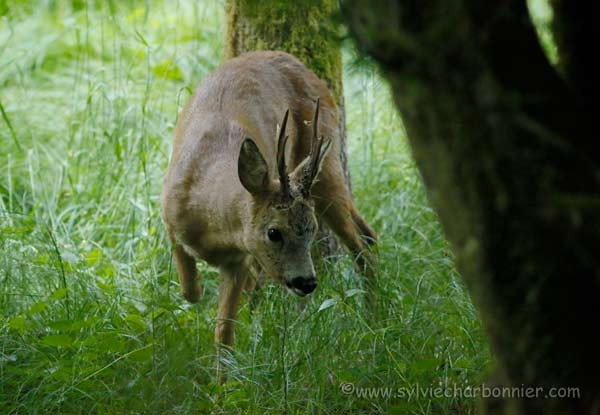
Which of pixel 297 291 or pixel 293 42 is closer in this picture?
pixel 297 291

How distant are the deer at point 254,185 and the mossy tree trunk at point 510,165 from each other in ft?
5.80

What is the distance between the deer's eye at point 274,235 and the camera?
4531 millimetres

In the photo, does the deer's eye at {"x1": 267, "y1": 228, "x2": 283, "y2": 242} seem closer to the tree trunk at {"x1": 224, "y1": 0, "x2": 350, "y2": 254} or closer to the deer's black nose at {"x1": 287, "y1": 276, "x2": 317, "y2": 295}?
the deer's black nose at {"x1": 287, "y1": 276, "x2": 317, "y2": 295}

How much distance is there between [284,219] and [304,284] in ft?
1.02

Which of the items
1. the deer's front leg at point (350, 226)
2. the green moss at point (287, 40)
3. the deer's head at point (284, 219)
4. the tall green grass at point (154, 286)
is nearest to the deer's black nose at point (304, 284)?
the deer's head at point (284, 219)

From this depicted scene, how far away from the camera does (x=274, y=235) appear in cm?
454

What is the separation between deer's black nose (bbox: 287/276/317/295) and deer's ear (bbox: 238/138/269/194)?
44cm

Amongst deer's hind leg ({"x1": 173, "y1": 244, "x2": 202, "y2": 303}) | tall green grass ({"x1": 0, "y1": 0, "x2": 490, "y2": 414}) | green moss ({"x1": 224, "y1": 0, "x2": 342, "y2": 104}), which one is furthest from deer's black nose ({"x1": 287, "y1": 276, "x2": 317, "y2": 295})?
green moss ({"x1": 224, "y1": 0, "x2": 342, "y2": 104})

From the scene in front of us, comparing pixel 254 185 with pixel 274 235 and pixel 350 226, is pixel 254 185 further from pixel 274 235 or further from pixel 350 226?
pixel 350 226

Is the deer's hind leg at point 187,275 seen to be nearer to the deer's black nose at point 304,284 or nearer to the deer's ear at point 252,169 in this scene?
the deer's ear at point 252,169

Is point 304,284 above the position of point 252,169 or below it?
below

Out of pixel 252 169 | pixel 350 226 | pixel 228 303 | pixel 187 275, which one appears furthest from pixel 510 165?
pixel 350 226

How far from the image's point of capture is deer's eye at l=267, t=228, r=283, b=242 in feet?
14.9

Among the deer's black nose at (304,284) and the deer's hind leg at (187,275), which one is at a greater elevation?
the deer's black nose at (304,284)
